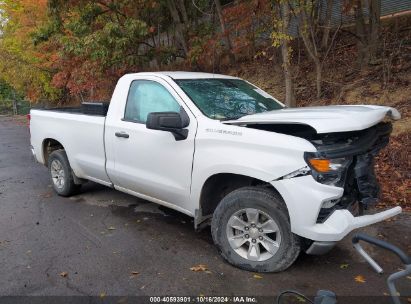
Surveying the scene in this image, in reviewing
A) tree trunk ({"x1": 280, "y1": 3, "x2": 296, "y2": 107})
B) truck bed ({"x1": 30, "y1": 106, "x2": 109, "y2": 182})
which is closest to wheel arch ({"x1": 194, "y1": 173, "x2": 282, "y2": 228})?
truck bed ({"x1": 30, "y1": 106, "x2": 109, "y2": 182})

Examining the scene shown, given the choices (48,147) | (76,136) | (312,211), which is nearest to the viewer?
(312,211)

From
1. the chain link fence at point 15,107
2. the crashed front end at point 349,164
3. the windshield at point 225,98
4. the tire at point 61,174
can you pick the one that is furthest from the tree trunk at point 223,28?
the chain link fence at point 15,107

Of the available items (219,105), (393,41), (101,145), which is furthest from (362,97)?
(101,145)

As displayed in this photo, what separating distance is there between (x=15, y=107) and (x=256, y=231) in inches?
1257

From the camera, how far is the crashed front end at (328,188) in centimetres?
345

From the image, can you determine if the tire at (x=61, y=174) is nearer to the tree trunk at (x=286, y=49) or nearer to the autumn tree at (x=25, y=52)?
the tree trunk at (x=286, y=49)

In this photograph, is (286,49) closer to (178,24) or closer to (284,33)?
(284,33)

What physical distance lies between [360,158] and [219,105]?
1.62 meters

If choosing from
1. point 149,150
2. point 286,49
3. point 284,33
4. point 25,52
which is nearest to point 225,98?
point 149,150

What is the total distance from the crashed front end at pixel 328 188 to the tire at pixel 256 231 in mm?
163

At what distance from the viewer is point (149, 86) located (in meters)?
5.00

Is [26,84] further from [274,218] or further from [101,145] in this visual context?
[274,218]

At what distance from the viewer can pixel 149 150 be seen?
4.70m

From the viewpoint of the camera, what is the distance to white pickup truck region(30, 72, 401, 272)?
3.51 meters
